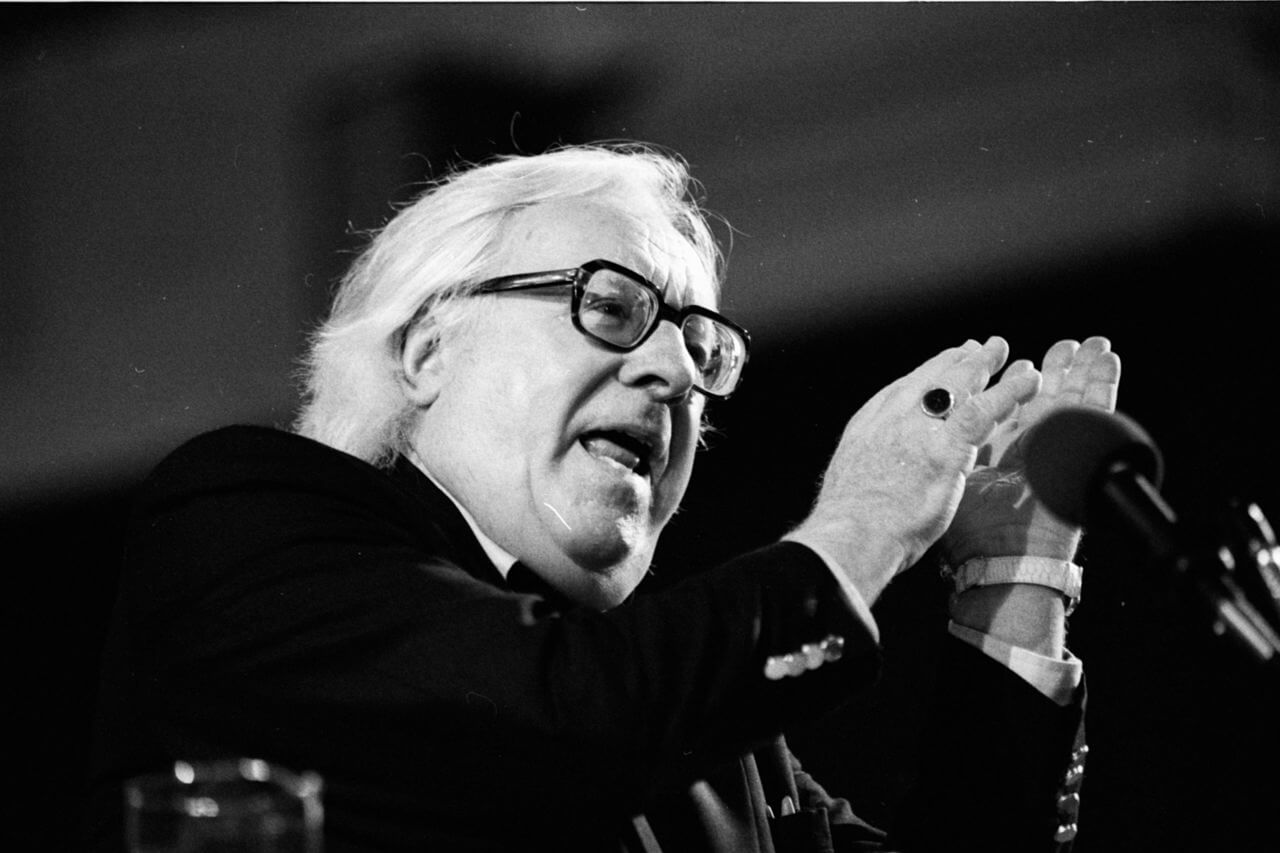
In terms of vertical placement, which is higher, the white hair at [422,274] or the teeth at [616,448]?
the white hair at [422,274]

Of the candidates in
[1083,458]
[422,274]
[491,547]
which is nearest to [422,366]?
[422,274]

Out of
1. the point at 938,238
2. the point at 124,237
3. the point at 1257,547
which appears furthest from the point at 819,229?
the point at 1257,547

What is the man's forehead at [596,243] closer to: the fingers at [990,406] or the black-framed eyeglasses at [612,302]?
the black-framed eyeglasses at [612,302]

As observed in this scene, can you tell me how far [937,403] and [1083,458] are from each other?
16.8 inches

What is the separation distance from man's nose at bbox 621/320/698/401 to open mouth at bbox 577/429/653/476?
0.18 ft

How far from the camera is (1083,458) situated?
0.97 meters

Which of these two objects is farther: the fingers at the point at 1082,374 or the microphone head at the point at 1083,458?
the fingers at the point at 1082,374

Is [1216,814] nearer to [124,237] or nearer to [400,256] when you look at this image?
[400,256]

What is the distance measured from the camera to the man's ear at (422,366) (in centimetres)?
165

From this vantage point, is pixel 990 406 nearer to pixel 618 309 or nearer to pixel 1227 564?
pixel 618 309

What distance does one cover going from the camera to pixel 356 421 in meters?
1.68

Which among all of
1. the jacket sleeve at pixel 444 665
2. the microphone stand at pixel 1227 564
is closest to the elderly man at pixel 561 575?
the jacket sleeve at pixel 444 665

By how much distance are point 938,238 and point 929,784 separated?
0.86m

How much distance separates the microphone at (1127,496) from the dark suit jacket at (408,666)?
0.29m
